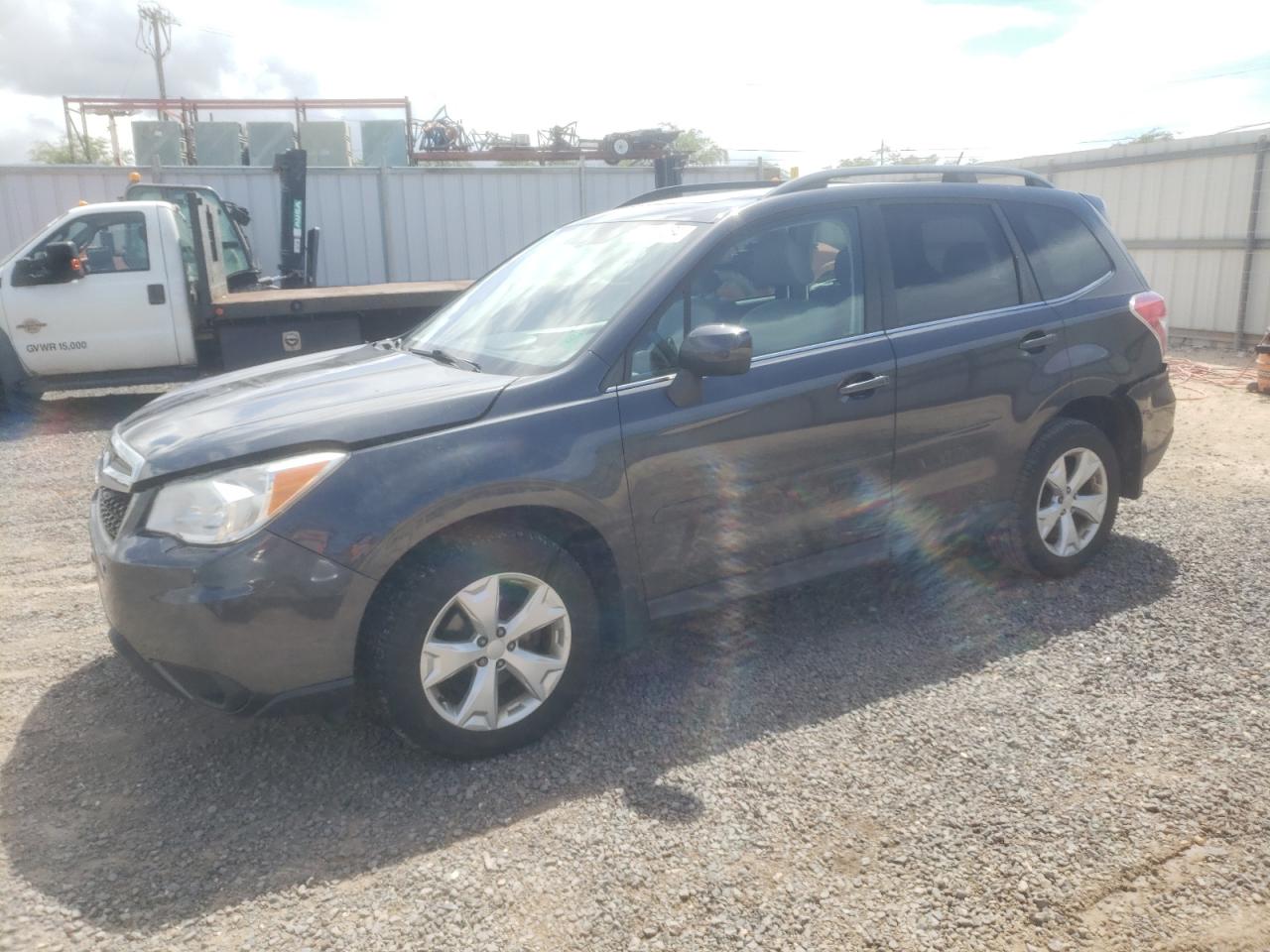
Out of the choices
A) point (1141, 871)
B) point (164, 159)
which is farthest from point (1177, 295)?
point (164, 159)

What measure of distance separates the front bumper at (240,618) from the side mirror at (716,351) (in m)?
1.26

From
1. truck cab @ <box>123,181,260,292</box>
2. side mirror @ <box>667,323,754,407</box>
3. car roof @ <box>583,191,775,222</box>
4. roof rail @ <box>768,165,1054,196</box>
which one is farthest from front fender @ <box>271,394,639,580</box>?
truck cab @ <box>123,181,260,292</box>

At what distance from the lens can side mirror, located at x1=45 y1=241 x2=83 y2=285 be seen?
9.35 meters

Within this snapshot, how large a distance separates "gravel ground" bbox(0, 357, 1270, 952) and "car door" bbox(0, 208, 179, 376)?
597 centimetres

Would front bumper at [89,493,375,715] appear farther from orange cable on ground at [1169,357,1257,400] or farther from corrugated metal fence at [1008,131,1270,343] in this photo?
corrugated metal fence at [1008,131,1270,343]

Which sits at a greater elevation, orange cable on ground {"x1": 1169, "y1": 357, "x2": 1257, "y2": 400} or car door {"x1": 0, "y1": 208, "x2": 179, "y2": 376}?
car door {"x1": 0, "y1": 208, "x2": 179, "y2": 376}

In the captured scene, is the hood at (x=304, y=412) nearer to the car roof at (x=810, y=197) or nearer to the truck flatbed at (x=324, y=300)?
the car roof at (x=810, y=197)

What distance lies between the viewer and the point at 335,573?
2893 mm

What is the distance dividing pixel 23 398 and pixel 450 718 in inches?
387

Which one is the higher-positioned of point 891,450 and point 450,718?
point 891,450

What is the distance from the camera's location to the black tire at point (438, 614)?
299 cm

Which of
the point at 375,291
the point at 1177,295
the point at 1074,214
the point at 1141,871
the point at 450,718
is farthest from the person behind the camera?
the point at 1177,295

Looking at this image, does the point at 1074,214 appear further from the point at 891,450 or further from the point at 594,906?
the point at 594,906

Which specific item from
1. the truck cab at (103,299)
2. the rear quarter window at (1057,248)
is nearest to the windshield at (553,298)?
the rear quarter window at (1057,248)
